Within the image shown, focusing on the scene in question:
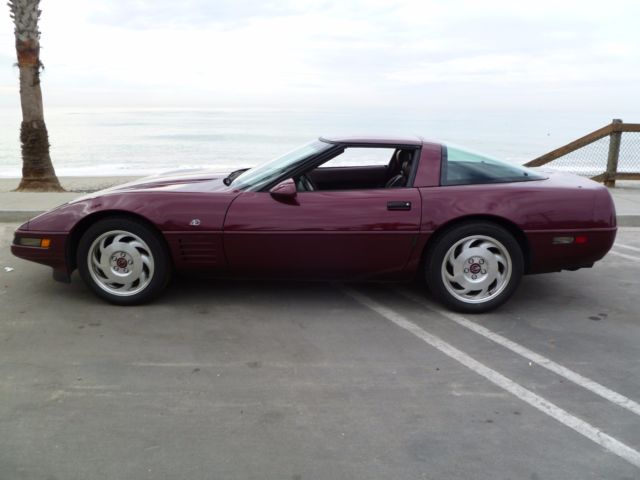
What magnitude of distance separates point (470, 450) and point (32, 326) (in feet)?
9.63

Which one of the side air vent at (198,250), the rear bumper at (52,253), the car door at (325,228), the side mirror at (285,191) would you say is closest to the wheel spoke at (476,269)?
the car door at (325,228)

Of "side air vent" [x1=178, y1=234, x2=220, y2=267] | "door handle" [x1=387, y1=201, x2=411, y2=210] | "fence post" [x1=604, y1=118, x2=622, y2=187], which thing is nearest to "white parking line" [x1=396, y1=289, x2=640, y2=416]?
"door handle" [x1=387, y1=201, x2=411, y2=210]

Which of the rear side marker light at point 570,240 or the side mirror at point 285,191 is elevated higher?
the side mirror at point 285,191

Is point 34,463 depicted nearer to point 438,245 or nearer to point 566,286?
point 438,245

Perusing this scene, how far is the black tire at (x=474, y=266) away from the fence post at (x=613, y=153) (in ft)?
22.5

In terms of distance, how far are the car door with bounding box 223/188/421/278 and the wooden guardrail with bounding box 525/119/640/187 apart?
656 centimetres

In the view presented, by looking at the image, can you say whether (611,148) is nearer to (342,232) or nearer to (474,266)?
(474,266)

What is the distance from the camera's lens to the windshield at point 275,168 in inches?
171

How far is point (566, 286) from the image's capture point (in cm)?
507

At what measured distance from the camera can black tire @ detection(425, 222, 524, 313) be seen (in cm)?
419

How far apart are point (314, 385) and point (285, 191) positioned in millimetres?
1432

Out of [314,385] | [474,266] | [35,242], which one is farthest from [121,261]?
[474,266]

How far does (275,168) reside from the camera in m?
4.50

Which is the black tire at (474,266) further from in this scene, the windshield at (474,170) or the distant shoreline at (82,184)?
the distant shoreline at (82,184)
